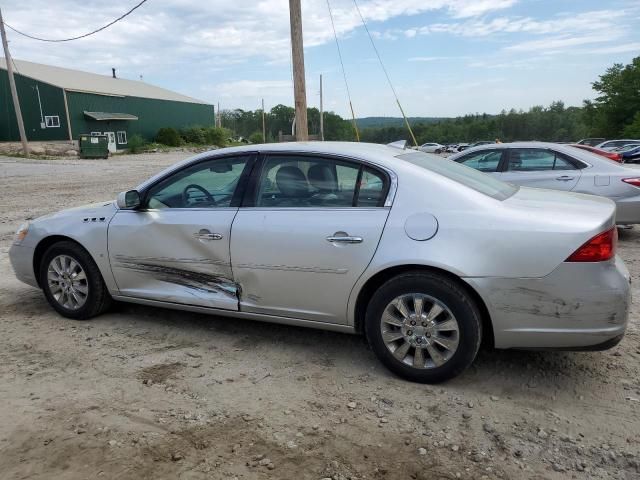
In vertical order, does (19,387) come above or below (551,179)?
below

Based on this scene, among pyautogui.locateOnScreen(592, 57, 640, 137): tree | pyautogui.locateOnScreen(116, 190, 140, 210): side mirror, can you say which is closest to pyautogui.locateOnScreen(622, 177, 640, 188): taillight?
pyautogui.locateOnScreen(116, 190, 140, 210): side mirror

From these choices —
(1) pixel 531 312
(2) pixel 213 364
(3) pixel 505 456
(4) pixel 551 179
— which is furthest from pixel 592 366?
(4) pixel 551 179

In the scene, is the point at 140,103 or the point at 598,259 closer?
the point at 598,259

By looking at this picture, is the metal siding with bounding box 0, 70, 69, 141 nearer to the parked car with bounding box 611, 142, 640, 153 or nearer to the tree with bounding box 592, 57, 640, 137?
the parked car with bounding box 611, 142, 640, 153

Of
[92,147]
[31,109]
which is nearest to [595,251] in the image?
[92,147]

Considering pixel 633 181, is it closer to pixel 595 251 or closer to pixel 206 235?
pixel 595 251

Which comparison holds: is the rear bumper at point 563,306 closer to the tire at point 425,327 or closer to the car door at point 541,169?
the tire at point 425,327

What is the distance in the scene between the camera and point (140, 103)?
163 ft

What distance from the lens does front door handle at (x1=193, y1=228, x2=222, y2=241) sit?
12.8 ft

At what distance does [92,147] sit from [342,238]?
3565 centimetres

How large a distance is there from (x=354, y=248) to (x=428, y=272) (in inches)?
19.7

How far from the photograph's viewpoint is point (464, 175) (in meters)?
3.84

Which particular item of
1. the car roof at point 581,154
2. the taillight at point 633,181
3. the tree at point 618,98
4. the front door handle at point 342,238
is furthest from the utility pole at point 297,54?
the tree at point 618,98

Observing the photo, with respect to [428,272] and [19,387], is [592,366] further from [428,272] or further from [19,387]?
[19,387]
